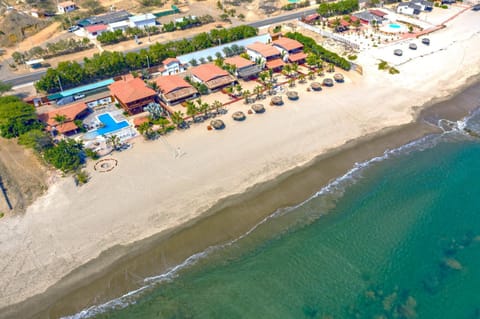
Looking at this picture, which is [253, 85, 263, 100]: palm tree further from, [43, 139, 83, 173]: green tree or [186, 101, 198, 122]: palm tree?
[43, 139, 83, 173]: green tree

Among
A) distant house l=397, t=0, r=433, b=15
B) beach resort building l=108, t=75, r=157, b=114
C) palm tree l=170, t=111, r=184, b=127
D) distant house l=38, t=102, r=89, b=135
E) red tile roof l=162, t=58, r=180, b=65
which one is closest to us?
distant house l=38, t=102, r=89, b=135

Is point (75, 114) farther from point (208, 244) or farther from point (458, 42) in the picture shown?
point (458, 42)

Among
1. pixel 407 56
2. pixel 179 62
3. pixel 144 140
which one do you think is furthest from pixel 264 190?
pixel 407 56

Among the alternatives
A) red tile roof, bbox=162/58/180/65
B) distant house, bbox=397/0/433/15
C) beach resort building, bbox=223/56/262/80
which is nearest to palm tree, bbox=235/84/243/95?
beach resort building, bbox=223/56/262/80

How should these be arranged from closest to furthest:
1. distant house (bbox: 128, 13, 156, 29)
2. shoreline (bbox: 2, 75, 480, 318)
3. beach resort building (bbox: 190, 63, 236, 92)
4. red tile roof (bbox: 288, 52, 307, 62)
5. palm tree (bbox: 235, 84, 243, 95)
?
1. shoreline (bbox: 2, 75, 480, 318)
2. palm tree (bbox: 235, 84, 243, 95)
3. beach resort building (bbox: 190, 63, 236, 92)
4. red tile roof (bbox: 288, 52, 307, 62)
5. distant house (bbox: 128, 13, 156, 29)

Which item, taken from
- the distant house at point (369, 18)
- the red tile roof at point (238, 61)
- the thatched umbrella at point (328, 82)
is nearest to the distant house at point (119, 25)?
the red tile roof at point (238, 61)

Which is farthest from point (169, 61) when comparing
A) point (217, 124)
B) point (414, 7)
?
point (414, 7)

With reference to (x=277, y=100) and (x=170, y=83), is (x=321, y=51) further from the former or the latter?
(x=170, y=83)
